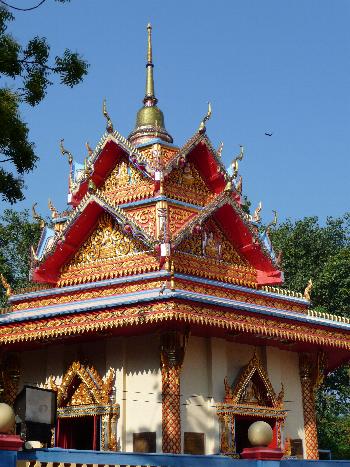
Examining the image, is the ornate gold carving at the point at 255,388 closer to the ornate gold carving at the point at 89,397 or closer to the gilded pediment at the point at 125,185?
the ornate gold carving at the point at 89,397

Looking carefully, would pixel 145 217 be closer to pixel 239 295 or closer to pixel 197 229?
pixel 197 229

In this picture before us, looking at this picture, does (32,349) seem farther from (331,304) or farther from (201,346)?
(331,304)

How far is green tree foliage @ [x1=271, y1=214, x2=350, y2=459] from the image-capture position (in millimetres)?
34250

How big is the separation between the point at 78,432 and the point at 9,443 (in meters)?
10.7

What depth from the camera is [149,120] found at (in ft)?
69.2

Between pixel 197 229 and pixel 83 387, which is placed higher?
pixel 197 229

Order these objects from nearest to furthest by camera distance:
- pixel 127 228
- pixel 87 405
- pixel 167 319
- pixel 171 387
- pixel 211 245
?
pixel 167 319 < pixel 171 387 < pixel 87 405 < pixel 127 228 < pixel 211 245

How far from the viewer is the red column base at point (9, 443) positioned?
26.6 ft

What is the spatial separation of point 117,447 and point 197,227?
5.30 metres

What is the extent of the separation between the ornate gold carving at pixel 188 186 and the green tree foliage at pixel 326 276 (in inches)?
611

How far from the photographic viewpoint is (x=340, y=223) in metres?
38.9

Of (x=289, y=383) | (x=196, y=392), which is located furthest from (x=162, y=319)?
(x=289, y=383)

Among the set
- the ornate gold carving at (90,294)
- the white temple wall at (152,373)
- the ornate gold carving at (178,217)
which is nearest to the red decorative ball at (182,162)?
the ornate gold carving at (178,217)

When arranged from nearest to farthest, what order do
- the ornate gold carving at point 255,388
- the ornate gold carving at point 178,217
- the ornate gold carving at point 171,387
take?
1. the ornate gold carving at point 171,387
2. the ornate gold carving at point 255,388
3. the ornate gold carving at point 178,217
